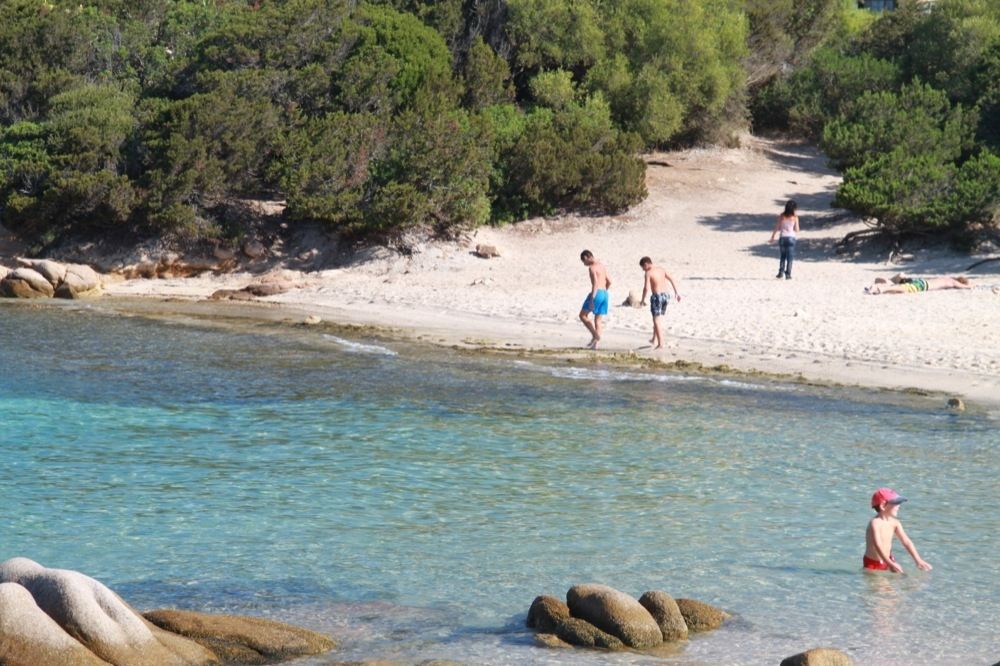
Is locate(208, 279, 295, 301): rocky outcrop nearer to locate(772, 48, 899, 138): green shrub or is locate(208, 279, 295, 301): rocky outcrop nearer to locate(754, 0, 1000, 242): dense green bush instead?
locate(754, 0, 1000, 242): dense green bush

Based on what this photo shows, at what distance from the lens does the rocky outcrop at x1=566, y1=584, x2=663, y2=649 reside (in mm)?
7828

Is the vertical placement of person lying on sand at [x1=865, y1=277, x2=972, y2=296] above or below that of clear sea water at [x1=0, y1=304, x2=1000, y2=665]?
above

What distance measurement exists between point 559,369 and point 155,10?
71.9 feet

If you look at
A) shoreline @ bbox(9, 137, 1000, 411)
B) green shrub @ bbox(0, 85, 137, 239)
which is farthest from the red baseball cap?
green shrub @ bbox(0, 85, 137, 239)

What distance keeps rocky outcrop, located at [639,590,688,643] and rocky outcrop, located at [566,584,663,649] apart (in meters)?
0.08

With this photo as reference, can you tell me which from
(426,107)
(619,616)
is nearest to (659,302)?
(619,616)

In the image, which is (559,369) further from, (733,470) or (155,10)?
(155,10)

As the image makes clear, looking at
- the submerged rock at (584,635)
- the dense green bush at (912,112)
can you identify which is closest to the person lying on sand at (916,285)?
the dense green bush at (912,112)

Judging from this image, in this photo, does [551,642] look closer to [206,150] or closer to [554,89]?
[206,150]

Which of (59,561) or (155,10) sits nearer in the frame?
(59,561)

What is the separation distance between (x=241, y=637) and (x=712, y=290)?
639 inches

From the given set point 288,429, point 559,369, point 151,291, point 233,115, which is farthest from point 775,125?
point 288,429

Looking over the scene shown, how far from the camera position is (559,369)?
17906 millimetres

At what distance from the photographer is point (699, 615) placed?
8383mm
